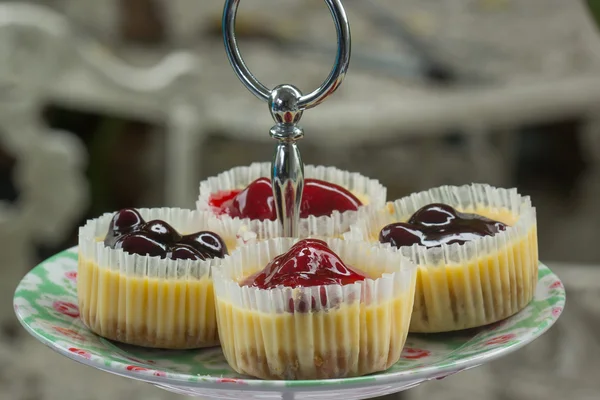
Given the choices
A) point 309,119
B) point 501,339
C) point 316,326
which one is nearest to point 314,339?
point 316,326

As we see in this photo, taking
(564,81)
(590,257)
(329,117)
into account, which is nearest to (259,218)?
(329,117)

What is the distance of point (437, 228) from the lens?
610 millimetres

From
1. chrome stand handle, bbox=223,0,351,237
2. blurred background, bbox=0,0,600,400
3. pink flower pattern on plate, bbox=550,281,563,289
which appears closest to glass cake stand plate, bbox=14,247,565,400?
pink flower pattern on plate, bbox=550,281,563,289

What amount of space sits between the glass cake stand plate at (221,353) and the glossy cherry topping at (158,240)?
0.06 metres

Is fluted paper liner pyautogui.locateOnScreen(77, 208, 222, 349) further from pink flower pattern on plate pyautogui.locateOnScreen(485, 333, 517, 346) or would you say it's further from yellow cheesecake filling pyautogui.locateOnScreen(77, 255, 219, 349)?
pink flower pattern on plate pyautogui.locateOnScreen(485, 333, 517, 346)

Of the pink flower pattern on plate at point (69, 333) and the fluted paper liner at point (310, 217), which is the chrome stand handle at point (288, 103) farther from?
the pink flower pattern on plate at point (69, 333)

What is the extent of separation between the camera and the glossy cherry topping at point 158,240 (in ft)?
1.90

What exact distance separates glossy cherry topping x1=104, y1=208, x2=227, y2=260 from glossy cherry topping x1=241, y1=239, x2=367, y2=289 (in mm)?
54

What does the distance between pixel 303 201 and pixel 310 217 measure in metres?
0.03

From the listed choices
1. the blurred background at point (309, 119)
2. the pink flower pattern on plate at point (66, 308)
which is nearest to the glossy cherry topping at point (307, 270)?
the pink flower pattern on plate at point (66, 308)

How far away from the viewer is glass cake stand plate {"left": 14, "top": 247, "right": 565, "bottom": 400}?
461 millimetres

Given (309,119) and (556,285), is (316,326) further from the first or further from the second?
(309,119)

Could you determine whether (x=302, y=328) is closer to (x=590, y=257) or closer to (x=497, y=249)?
(x=497, y=249)

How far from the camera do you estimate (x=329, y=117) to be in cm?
182
